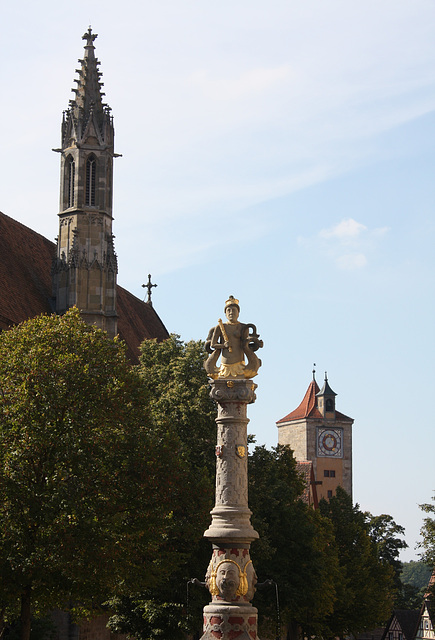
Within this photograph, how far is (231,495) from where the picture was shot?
19.0m

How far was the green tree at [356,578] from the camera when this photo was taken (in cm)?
5141

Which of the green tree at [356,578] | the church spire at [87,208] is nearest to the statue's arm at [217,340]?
the church spire at [87,208]

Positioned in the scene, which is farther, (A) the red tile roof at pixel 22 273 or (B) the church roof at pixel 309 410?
(B) the church roof at pixel 309 410

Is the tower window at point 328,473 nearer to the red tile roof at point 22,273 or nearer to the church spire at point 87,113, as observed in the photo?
the red tile roof at point 22,273

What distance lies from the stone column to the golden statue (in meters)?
0.29

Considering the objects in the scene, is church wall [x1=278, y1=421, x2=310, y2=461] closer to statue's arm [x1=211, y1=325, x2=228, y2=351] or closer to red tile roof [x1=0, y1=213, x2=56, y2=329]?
red tile roof [x1=0, y1=213, x2=56, y2=329]

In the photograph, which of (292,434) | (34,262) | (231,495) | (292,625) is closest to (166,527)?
(231,495)

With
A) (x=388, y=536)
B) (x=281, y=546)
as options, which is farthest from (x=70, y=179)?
(x=388, y=536)

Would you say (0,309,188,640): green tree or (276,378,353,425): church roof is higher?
(276,378,353,425): church roof

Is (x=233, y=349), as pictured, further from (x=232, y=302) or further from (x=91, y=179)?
(x=91, y=179)

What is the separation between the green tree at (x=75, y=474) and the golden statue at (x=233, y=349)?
7.54m

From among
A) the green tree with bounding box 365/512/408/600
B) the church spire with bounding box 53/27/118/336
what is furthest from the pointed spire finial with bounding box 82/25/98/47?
the green tree with bounding box 365/512/408/600

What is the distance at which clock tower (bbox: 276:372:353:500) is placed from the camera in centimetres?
11656

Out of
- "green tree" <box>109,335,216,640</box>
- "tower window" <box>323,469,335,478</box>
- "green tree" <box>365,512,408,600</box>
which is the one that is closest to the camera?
"green tree" <box>109,335,216,640</box>
